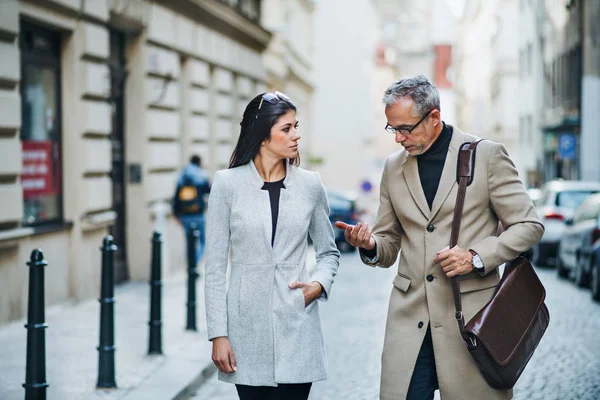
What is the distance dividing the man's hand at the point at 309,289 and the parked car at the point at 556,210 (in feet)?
50.1

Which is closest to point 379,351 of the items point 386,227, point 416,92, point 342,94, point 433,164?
point 386,227

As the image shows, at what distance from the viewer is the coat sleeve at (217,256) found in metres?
4.10

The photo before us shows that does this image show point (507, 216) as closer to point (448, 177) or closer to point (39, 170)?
point (448, 177)

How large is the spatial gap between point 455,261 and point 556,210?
15.7 m

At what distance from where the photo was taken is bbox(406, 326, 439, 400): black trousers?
4152 millimetres

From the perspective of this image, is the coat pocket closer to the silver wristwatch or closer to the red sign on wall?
the silver wristwatch

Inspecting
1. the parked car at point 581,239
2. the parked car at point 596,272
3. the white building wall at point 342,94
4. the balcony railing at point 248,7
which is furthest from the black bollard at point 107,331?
the white building wall at point 342,94

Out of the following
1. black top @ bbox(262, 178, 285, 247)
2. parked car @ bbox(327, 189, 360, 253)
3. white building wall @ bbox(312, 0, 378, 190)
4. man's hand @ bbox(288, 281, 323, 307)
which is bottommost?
parked car @ bbox(327, 189, 360, 253)

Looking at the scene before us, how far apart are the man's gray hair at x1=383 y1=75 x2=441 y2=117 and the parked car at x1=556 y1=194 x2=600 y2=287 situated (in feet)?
35.4

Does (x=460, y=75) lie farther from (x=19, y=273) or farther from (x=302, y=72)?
(x=19, y=273)

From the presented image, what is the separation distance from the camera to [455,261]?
398cm

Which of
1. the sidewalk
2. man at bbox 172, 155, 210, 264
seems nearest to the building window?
the sidewalk

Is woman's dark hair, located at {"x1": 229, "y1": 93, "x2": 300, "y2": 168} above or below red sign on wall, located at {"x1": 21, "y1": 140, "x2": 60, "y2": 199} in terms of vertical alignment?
above

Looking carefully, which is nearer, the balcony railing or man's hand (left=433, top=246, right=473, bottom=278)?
man's hand (left=433, top=246, right=473, bottom=278)
